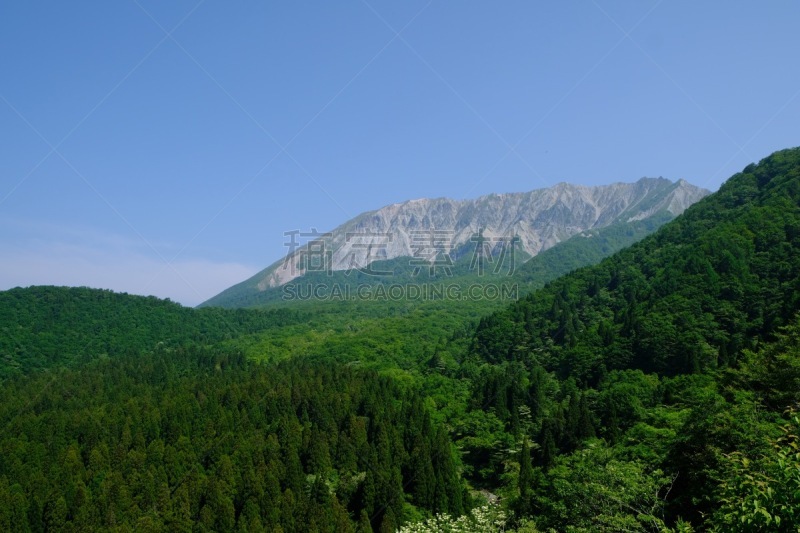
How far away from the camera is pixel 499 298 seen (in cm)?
18012

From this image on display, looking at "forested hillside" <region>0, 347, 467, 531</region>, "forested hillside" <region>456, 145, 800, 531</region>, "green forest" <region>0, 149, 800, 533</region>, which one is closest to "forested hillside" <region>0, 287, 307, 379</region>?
"green forest" <region>0, 149, 800, 533</region>

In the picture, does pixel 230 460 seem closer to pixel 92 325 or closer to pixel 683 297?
pixel 683 297

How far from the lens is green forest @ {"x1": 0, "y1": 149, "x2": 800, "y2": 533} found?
26.3m

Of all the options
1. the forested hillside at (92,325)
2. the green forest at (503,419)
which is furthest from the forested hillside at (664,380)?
the forested hillside at (92,325)

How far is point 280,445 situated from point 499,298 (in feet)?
438

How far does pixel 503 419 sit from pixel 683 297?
29942mm

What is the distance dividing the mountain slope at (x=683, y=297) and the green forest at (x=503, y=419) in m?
0.36

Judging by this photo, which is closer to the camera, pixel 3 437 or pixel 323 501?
pixel 323 501

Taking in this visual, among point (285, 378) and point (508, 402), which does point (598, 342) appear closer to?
point (508, 402)

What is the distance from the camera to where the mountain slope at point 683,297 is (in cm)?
6278

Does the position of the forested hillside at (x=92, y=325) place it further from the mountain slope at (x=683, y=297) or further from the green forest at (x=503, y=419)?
the mountain slope at (x=683, y=297)

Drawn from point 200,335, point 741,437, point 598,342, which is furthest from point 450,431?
point 200,335

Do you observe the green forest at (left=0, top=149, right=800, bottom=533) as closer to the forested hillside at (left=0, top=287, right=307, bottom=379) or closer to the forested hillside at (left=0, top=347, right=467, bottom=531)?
the forested hillside at (left=0, top=347, right=467, bottom=531)

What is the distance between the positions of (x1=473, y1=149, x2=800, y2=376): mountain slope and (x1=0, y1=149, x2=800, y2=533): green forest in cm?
36
